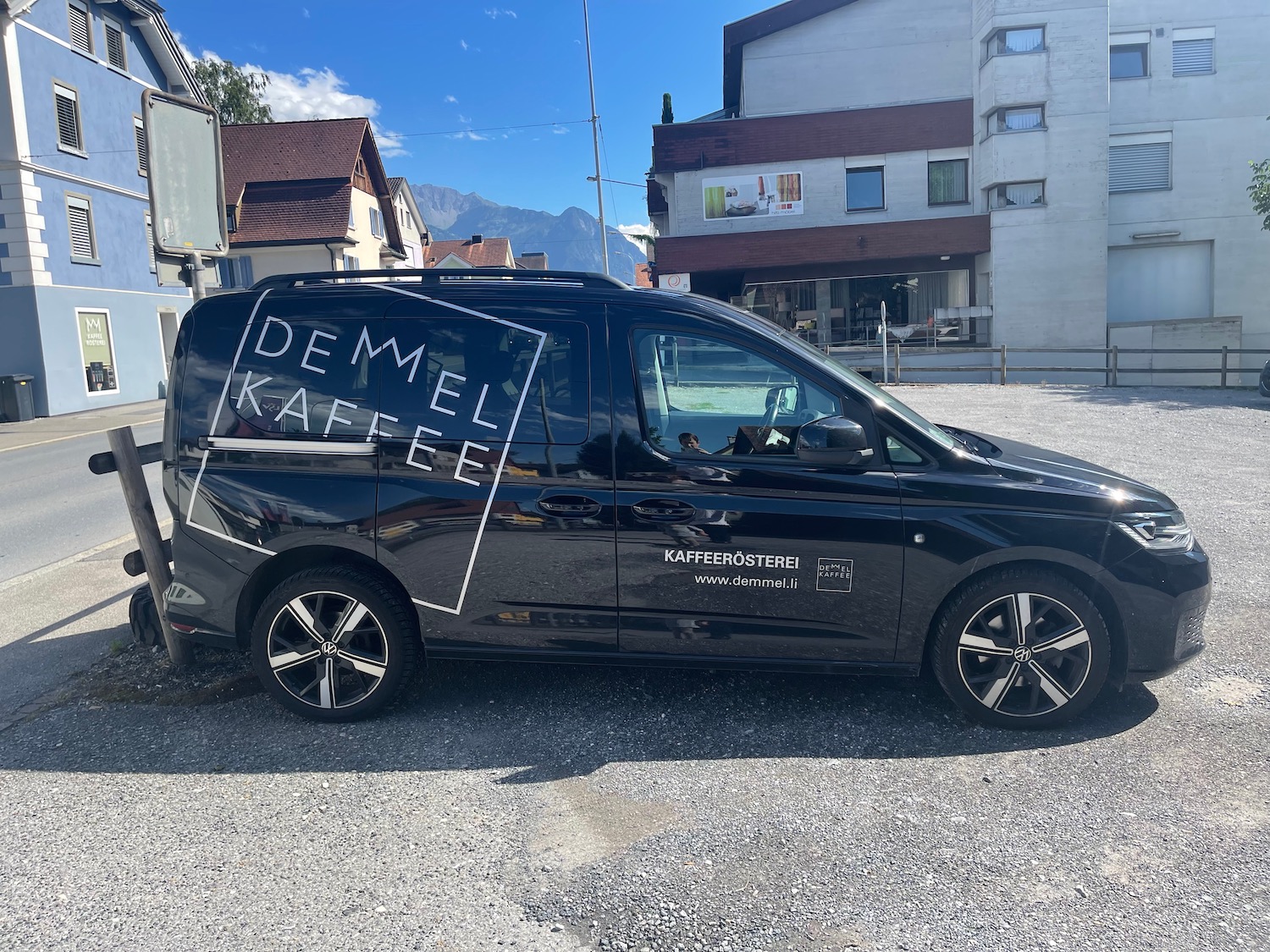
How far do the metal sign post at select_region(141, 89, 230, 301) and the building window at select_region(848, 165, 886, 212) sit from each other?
2851 centimetres

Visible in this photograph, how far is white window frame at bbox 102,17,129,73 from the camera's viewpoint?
26109 mm

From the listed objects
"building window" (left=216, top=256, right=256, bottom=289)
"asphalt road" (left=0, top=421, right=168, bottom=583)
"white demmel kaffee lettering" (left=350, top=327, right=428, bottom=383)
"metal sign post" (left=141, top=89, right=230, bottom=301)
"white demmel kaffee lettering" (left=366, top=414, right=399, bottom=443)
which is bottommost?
"asphalt road" (left=0, top=421, right=168, bottom=583)

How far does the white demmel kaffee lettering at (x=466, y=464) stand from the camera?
4.03 m

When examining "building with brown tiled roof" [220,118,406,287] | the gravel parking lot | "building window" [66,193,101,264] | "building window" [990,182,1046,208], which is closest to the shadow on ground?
the gravel parking lot

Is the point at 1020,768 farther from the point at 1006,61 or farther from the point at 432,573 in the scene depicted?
the point at 1006,61

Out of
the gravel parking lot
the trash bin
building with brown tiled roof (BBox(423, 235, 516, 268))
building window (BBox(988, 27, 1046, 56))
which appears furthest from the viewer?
building with brown tiled roof (BBox(423, 235, 516, 268))

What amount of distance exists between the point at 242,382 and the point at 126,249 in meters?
26.7

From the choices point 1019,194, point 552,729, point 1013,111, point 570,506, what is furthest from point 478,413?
point 1013,111

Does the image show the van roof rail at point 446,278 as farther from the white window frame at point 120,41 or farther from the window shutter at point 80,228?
the white window frame at point 120,41

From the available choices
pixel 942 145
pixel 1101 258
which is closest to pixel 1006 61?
pixel 942 145

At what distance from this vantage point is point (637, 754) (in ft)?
12.6

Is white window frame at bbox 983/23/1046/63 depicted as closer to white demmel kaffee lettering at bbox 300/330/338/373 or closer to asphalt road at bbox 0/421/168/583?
asphalt road at bbox 0/421/168/583

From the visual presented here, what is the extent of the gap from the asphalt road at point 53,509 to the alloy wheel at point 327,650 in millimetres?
4317

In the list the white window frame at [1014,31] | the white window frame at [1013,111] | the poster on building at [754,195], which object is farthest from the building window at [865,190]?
the white window frame at [1014,31]
